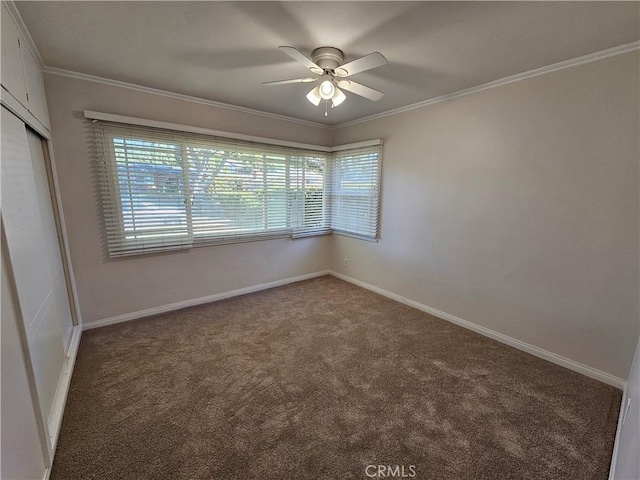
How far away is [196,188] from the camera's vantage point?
312 cm

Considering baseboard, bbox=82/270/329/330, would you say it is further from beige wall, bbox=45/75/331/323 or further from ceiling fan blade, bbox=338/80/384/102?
ceiling fan blade, bbox=338/80/384/102

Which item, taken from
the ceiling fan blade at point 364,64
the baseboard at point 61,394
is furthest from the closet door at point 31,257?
the ceiling fan blade at point 364,64

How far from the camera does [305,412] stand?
1.76 m

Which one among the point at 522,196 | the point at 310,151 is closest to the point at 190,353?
the point at 310,151

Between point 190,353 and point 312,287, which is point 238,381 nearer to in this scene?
point 190,353

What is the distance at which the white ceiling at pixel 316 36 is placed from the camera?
150 cm

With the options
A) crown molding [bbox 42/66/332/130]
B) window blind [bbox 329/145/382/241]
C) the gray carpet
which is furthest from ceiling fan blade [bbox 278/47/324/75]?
the gray carpet

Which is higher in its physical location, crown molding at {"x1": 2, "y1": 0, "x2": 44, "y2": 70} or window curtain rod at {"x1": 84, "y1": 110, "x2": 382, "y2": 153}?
crown molding at {"x1": 2, "y1": 0, "x2": 44, "y2": 70}

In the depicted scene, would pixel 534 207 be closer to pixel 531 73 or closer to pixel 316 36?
pixel 531 73

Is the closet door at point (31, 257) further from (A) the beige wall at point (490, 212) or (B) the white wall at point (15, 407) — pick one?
(A) the beige wall at point (490, 212)

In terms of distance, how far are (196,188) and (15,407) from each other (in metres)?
2.38

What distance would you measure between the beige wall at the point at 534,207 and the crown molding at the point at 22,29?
3.18 metres

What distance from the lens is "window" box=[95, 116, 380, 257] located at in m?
2.69

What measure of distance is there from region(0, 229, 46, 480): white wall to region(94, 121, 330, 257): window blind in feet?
5.52
